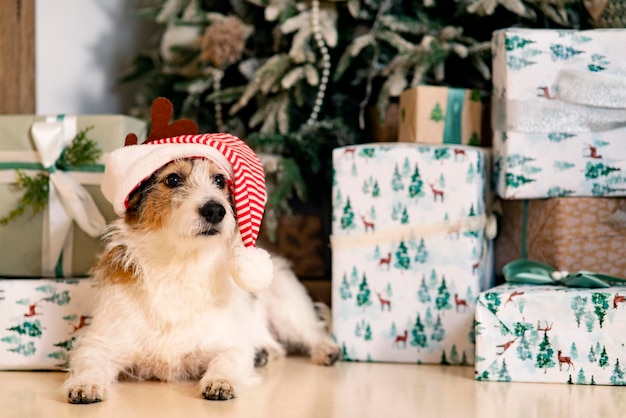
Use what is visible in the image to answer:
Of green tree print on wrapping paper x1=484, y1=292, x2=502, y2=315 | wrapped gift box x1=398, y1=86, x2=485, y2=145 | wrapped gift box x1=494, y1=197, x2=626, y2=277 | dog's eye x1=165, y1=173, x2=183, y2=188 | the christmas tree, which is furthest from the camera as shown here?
the christmas tree

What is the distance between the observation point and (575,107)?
2281 millimetres

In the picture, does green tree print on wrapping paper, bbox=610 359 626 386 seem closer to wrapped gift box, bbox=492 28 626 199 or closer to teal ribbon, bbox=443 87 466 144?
wrapped gift box, bbox=492 28 626 199

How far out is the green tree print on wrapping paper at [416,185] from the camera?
2.34m

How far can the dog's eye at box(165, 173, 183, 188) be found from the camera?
2.01 meters

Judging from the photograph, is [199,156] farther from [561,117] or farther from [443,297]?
[561,117]

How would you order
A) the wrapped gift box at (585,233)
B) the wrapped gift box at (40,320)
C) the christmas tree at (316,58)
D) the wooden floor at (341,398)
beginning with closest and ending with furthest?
the wooden floor at (341,398)
the wrapped gift box at (40,320)
the wrapped gift box at (585,233)
the christmas tree at (316,58)

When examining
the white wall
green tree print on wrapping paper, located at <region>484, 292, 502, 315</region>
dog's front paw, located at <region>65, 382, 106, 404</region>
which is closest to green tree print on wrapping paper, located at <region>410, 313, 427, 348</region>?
green tree print on wrapping paper, located at <region>484, 292, 502, 315</region>

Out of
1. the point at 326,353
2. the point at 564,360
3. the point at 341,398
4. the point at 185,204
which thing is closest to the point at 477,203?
the point at 564,360

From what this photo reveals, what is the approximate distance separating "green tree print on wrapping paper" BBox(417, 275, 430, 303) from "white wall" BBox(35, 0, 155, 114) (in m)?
1.82

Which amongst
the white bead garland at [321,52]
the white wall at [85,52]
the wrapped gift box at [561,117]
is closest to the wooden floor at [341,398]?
the wrapped gift box at [561,117]

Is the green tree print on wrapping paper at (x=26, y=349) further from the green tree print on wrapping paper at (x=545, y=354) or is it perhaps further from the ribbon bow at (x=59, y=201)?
the green tree print on wrapping paper at (x=545, y=354)

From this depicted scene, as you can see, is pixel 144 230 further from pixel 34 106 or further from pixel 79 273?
pixel 34 106

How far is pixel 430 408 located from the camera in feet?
6.01

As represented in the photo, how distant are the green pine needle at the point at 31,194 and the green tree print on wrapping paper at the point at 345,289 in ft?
3.03
